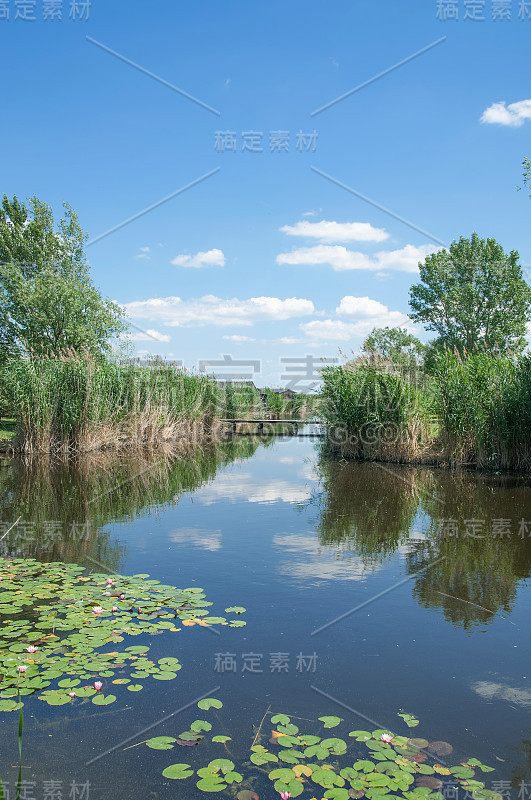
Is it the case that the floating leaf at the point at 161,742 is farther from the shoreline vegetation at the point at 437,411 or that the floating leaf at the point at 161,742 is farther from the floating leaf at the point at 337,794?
the shoreline vegetation at the point at 437,411

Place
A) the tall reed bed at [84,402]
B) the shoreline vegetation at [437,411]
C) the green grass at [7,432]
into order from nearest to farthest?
the shoreline vegetation at [437,411] → the tall reed bed at [84,402] → the green grass at [7,432]

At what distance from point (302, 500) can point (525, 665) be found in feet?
20.5

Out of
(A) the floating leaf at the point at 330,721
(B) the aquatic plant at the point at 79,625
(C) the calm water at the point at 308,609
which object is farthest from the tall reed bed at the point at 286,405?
(A) the floating leaf at the point at 330,721

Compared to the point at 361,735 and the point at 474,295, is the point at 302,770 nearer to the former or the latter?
the point at 361,735

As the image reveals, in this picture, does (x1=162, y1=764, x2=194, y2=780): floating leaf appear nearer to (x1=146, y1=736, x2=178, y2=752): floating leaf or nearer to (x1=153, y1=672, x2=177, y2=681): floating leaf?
(x1=146, y1=736, x2=178, y2=752): floating leaf

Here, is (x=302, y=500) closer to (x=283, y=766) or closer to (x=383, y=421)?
(x=383, y=421)

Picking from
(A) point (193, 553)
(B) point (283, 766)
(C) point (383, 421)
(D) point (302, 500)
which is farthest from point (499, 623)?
(C) point (383, 421)

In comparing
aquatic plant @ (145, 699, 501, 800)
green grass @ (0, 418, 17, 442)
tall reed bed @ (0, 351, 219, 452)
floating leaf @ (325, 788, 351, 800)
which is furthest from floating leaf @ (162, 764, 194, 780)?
green grass @ (0, 418, 17, 442)

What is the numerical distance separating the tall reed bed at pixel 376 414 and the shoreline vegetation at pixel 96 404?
5.98m

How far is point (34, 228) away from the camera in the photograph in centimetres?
3025

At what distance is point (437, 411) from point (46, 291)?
18823 millimetres

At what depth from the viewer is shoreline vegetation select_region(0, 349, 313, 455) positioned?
14641mm

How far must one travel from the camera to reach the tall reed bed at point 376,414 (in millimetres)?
15008

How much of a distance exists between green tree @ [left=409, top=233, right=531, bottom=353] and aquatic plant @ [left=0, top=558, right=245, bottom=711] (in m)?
35.6
